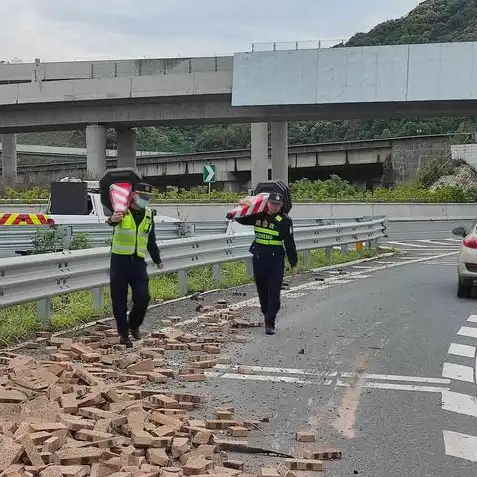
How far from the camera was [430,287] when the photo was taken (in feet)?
48.6

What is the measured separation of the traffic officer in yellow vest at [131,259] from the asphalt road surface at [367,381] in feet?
3.93

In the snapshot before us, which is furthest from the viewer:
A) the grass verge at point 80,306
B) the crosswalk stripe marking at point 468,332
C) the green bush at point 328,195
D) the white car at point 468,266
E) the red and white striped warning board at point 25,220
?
the green bush at point 328,195

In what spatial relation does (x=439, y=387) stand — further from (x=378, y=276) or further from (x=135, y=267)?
(x=378, y=276)

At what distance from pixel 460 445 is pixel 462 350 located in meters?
3.53

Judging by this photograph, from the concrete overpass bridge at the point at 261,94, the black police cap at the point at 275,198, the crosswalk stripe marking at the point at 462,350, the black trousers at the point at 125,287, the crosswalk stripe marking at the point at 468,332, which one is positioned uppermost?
the concrete overpass bridge at the point at 261,94

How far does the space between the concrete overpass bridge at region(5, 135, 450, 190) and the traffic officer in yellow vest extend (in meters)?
58.1

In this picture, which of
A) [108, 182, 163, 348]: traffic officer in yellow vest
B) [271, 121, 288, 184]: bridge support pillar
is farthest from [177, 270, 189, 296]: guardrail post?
[271, 121, 288, 184]: bridge support pillar

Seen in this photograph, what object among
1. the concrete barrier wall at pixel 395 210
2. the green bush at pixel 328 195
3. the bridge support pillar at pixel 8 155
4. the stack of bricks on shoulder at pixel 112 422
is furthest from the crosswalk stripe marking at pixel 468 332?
the bridge support pillar at pixel 8 155

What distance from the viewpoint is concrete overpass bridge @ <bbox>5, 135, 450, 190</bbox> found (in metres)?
67.4

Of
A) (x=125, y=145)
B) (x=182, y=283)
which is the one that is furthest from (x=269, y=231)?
(x=125, y=145)

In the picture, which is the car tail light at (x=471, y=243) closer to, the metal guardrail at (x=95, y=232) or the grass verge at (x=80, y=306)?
the grass verge at (x=80, y=306)

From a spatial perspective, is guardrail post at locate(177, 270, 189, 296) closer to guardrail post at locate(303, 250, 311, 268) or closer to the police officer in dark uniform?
the police officer in dark uniform

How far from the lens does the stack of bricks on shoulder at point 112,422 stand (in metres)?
4.66

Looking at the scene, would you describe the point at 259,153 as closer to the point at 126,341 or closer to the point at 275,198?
the point at 275,198
